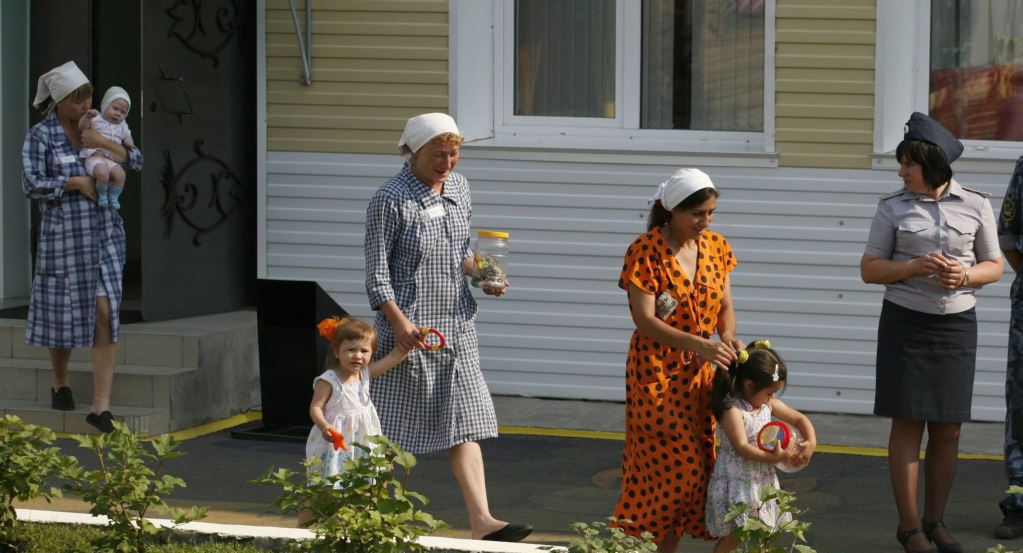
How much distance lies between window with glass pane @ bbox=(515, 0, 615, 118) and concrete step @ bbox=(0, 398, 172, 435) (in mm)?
3086

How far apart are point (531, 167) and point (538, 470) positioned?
247 centimetres

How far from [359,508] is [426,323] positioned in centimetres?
126

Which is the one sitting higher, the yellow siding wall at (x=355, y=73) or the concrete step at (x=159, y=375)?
the yellow siding wall at (x=355, y=73)

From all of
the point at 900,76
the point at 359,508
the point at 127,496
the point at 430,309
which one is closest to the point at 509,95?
the point at 900,76

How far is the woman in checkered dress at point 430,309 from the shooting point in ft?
20.4

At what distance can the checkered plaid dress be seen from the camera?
246 inches

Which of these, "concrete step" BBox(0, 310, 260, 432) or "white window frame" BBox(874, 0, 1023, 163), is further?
"white window frame" BBox(874, 0, 1023, 163)

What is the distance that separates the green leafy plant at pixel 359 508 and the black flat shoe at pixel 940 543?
2422 mm

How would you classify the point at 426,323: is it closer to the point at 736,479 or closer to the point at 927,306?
the point at 736,479

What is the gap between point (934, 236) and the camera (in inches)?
256

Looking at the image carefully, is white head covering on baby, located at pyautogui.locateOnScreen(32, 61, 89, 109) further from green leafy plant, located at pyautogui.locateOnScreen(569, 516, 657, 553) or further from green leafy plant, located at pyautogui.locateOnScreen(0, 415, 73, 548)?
green leafy plant, located at pyautogui.locateOnScreen(569, 516, 657, 553)

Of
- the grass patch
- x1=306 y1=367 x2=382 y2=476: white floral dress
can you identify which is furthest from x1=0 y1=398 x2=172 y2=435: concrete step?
x1=306 y1=367 x2=382 y2=476: white floral dress

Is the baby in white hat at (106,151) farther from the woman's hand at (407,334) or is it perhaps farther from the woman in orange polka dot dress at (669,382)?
the woman in orange polka dot dress at (669,382)

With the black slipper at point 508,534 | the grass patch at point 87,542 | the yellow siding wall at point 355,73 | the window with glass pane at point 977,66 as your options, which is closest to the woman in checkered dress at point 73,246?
the yellow siding wall at point 355,73
